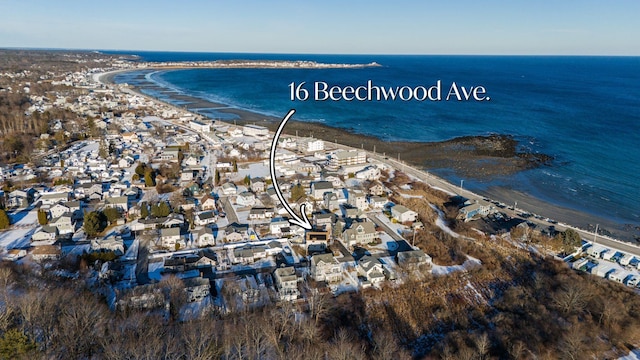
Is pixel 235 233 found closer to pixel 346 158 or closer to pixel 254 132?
pixel 346 158

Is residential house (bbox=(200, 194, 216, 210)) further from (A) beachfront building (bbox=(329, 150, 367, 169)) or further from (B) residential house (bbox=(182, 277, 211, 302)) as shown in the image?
(A) beachfront building (bbox=(329, 150, 367, 169))

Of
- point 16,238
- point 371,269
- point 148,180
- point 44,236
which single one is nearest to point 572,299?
point 371,269

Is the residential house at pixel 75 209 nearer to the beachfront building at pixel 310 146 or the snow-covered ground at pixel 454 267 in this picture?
the snow-covered ground at pixel 454 267

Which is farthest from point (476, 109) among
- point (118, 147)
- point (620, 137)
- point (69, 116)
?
point (69, 116)

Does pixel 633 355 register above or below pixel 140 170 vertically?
below

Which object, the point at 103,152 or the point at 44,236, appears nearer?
the point at 44,236

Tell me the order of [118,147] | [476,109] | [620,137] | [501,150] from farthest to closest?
1. [476,109]
2. [620,137]
3. [501,150]
4. [118,147]

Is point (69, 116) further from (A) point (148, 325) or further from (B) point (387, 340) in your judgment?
(B) point (387, 340)
